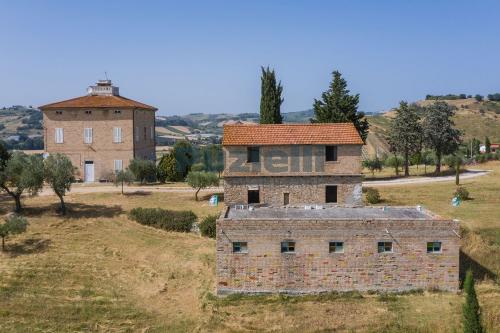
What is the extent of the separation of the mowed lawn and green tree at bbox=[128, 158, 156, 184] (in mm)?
7989

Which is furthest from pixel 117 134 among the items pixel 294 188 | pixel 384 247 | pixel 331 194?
pixel 384 247

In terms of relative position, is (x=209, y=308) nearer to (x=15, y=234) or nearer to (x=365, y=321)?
(x=365, y=321)

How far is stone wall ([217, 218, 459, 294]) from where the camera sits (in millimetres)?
24281

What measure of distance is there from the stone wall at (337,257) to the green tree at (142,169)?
24500 millimetres

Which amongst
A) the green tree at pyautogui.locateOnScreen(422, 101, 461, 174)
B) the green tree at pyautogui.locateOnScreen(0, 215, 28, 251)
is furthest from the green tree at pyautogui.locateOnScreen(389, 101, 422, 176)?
the green tree at pyautogui.locateOnScreen(0, 215, 28, 251)

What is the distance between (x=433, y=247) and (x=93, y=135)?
3462 cm

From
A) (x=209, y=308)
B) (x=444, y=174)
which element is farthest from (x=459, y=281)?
(x=444, y=174)

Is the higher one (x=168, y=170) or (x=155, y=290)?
(x=168, y=170)

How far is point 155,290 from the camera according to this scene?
26.3 m

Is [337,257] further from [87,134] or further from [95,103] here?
[95,103]

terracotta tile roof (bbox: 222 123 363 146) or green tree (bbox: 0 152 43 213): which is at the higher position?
terracotta tile roof (bbox: 222 123 363 146)

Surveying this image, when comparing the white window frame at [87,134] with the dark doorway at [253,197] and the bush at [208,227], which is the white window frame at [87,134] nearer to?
the bush at [208,227]

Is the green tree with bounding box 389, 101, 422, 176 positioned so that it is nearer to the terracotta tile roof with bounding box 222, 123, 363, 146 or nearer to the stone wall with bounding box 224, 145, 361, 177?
the terracotta tile roof with bounding box 222, 123, 363, 146

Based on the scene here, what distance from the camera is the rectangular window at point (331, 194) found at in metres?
33.0
